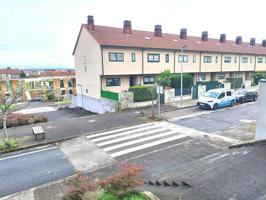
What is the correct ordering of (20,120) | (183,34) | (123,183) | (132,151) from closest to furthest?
(123,183) < (132,151) < (20,120) < (183,34)

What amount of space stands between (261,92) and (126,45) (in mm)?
17698

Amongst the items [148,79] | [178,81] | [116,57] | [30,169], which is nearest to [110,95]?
[116,57]

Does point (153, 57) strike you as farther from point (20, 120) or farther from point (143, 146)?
point (143, 146)

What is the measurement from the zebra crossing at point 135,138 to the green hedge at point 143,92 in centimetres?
641

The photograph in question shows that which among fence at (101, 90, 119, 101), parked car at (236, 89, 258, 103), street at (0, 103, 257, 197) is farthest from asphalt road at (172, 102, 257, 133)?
fence at (101, 90, 119, 101)

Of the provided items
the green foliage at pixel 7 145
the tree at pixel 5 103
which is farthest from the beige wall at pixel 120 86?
the green foliage at pixel 7 145

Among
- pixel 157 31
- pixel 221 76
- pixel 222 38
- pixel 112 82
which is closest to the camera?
pixel 112 82

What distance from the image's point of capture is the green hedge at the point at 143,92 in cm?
2131

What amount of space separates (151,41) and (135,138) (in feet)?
60.7

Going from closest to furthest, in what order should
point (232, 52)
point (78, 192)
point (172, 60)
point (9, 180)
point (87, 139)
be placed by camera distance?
point (78, 192) < point (9, 180) < point (87, 139) < point (172, 60) < point (232, 52)

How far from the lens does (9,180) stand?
8.33m

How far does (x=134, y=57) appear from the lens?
24.9 metres

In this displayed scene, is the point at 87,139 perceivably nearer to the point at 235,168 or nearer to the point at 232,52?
the point at 235,168

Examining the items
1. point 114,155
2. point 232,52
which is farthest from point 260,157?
point 232,52
